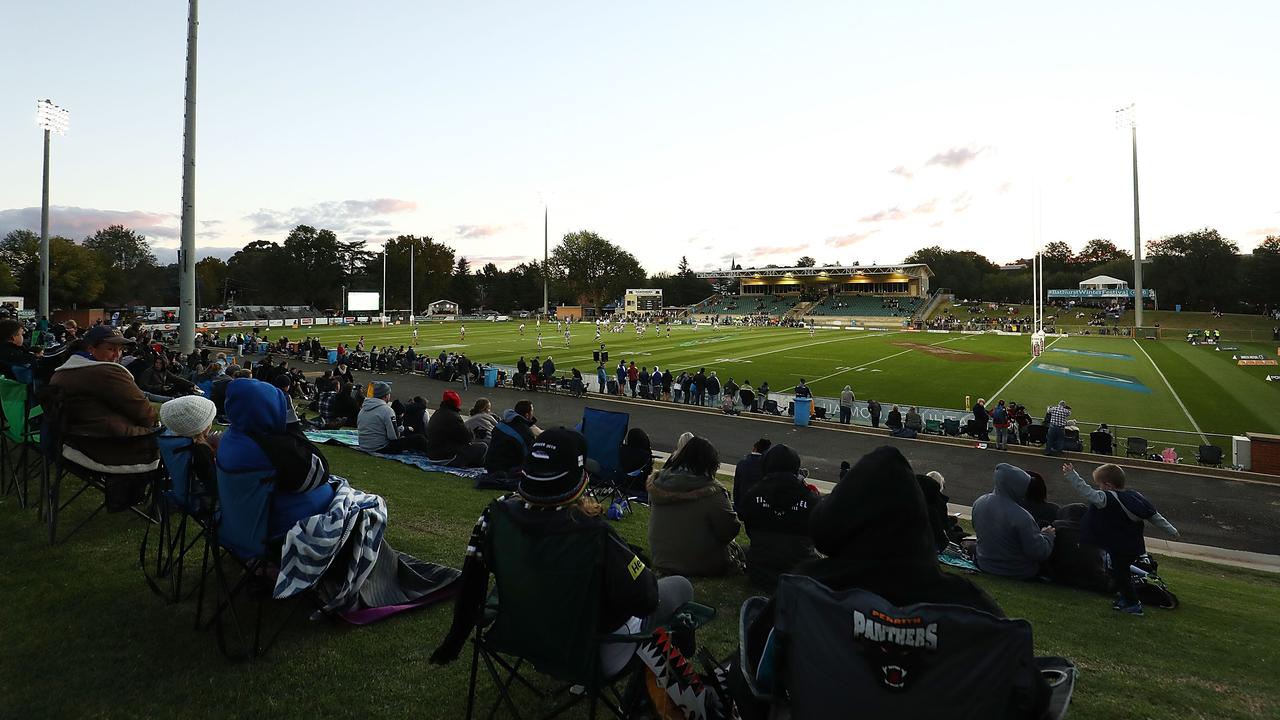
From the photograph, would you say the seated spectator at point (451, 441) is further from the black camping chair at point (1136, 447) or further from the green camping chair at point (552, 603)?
the black camping chair at point (1136, 447)

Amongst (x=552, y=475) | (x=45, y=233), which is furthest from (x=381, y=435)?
(x=45, y=233)

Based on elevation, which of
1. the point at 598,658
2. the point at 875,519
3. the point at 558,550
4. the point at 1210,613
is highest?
the point at 875,519

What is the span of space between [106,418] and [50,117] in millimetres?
32376

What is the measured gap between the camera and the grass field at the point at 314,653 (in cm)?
348

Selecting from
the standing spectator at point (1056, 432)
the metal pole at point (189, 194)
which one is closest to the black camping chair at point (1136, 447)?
the standing spectator at point (1056, 432)

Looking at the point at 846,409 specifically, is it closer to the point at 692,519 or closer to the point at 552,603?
the point at 692,519

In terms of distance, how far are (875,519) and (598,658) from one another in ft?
4.77

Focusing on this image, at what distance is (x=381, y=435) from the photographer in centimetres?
1202

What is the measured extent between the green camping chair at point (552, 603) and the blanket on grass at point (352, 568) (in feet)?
4.81

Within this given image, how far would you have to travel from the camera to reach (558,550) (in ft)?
9.82

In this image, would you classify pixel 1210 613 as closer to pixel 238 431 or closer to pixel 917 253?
pixel 238 431

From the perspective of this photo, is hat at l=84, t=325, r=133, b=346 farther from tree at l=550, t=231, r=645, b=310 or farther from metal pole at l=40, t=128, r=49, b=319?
tree at l=550, t=231, r=645, b=310

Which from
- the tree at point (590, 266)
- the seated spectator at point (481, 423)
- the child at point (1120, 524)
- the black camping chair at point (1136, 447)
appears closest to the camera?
the child at point (1120, 524)

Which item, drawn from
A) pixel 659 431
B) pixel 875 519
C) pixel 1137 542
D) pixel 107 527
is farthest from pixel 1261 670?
pixel 659 431
